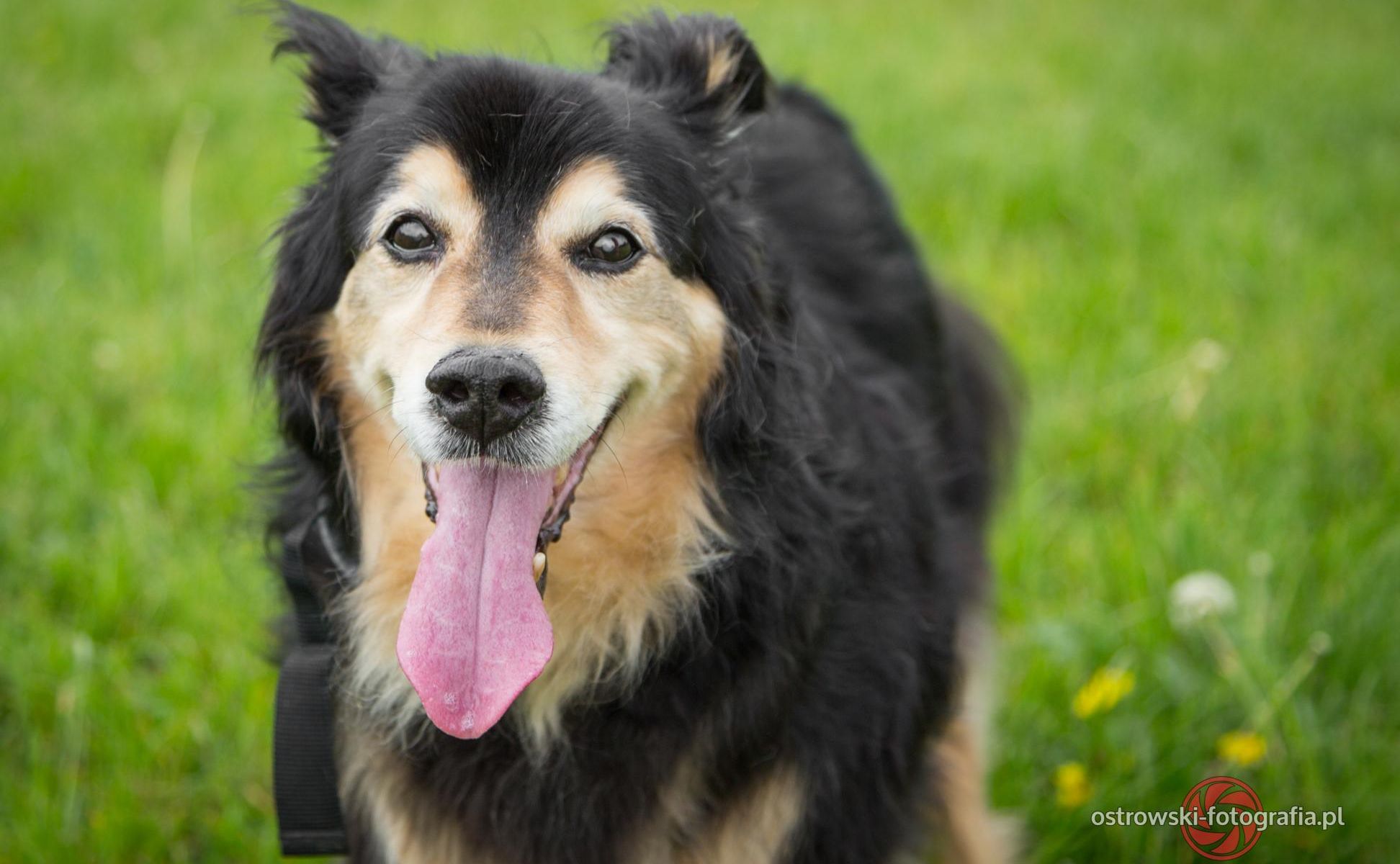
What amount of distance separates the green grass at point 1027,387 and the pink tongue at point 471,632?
707mm

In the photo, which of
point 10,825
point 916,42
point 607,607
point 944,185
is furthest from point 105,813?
Result: point 916,42

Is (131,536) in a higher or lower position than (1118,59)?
lower

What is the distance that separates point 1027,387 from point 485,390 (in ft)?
9.71

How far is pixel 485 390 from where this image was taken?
1.83 meters

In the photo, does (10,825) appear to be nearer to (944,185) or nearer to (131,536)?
(131,536)

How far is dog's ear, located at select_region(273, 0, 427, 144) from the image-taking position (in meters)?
2.27

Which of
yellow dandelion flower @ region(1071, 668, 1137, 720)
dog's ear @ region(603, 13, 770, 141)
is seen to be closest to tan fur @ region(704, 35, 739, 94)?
dog's ear @ region(603, 13, 770, 141)

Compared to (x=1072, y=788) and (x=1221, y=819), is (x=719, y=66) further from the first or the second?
(x=1221, y=819)

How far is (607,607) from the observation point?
7.11 feet

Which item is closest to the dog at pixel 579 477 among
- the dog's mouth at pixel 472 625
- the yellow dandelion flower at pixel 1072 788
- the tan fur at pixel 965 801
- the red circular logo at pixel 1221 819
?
the dog's mouth at pixel 472 625

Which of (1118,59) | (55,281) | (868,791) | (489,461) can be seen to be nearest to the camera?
(489,461)

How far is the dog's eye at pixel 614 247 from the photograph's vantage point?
6.93 feet

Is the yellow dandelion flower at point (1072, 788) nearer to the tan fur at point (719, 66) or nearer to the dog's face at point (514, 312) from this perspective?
the dog's face at point (514, 312)

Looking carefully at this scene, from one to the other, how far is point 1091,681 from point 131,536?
2945 millimetres
